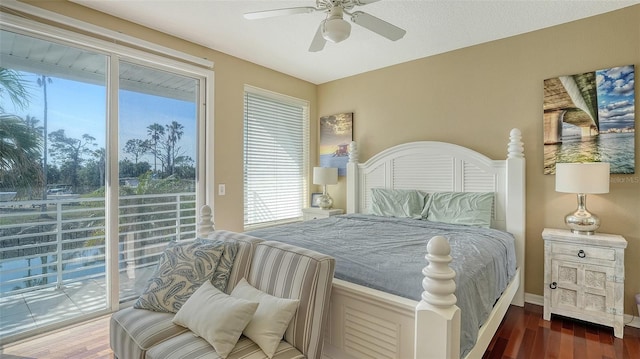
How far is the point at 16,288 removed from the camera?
2332 millimetres

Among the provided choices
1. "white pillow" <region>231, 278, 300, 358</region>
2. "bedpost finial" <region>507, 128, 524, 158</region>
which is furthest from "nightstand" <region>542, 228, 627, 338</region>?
→ "white pillow" <region>231, 278, 300, 358</region>

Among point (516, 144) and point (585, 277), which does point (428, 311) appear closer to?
point (585, 277)

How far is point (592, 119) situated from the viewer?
2.66m

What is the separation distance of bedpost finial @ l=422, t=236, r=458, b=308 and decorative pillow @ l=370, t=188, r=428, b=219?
196 centimetres

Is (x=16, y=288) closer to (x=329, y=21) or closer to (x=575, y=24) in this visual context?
(x=329, y=21)

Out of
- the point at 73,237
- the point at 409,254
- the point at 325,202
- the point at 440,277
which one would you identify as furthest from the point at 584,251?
the point at 73,237

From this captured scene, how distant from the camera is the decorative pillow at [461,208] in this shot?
2.92 m

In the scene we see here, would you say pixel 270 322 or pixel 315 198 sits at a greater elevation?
pixel 315 198

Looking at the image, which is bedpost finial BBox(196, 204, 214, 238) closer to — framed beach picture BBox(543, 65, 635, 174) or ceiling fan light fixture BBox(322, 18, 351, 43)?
ceiling fan light fixture BBox(322, 18, 351, 43)

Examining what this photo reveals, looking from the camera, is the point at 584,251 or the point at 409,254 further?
the point at 584,251

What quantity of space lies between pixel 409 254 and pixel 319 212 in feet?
7.64

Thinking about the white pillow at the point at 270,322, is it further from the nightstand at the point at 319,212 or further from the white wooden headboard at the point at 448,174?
the nightstand at the point at 319,212

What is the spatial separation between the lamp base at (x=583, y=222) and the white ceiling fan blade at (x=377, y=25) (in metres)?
2.09

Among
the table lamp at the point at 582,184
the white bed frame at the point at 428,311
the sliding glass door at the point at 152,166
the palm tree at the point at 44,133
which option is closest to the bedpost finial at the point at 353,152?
the white bed frame at the point at 428,311
